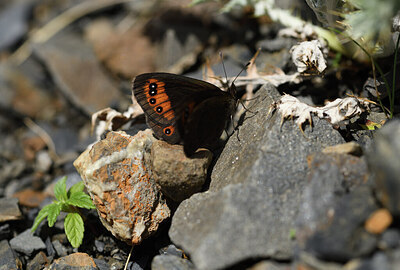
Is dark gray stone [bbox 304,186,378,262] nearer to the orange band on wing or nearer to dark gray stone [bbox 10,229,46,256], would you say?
the orange band on wing

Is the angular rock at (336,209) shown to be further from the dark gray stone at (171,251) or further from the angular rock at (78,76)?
the angular rock at (78,76)

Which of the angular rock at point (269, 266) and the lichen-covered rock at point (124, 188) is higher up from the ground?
the lichen-covered rock at point (124, 188)

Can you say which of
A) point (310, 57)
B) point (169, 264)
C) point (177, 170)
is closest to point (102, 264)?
point (169, 264)

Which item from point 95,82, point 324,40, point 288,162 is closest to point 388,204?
point 288,162

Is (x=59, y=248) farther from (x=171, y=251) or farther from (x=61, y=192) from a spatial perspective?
(x=171, y=251)

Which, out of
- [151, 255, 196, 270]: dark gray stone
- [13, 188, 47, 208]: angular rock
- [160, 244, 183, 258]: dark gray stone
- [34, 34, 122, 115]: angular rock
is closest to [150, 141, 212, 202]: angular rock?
[160, 244, 183, 258]: dark gray stone

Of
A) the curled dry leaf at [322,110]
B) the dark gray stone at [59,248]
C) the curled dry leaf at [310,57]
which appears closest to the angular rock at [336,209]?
the curled dry leaf at [322,110]
